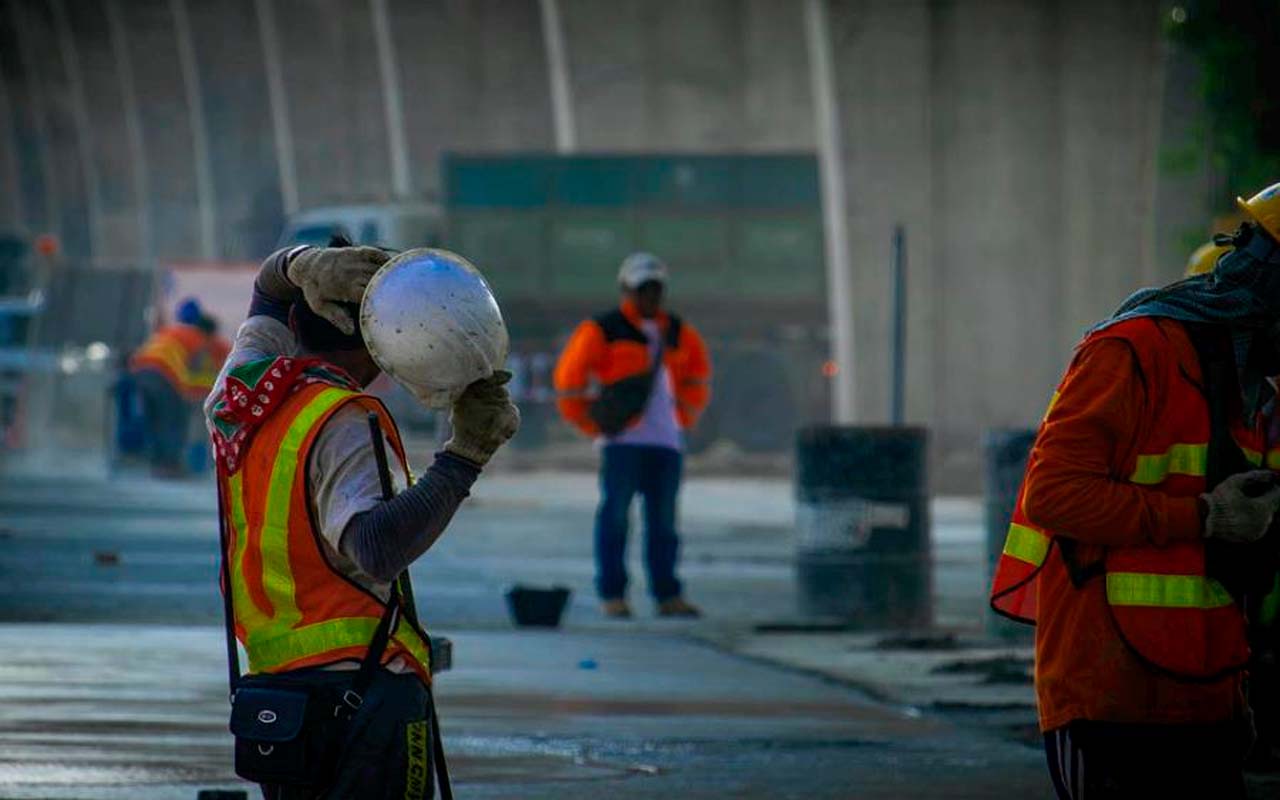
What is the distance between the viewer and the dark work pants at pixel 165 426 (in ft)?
95.7

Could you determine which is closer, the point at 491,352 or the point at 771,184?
the point at 491,352

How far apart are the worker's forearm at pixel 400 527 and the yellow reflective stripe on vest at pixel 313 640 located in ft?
0.48

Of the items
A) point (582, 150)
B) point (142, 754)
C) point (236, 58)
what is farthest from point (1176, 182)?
point (236, 58)

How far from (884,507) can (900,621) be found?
0.56 meters

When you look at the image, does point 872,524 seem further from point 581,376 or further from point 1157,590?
point 1157,590

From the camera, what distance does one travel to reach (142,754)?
9938mm

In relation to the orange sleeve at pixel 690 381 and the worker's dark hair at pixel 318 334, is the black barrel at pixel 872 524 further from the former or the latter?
the worker's dark hair at pixel 318 334

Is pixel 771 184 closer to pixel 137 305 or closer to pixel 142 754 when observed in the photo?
pixel 137 305

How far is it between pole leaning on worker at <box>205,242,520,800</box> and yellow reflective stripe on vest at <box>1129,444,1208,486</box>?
46.2 inches

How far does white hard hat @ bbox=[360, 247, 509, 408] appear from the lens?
17.6ft

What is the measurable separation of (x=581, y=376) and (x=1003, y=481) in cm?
229

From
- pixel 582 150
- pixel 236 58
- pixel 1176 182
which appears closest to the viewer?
pixel 1176 182

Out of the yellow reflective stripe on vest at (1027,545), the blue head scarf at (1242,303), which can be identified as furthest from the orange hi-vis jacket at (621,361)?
the blue head scarf at (1242,303)

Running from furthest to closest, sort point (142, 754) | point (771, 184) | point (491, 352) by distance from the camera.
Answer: point (771, 184) → point (142, 754) → point (491, 352)
